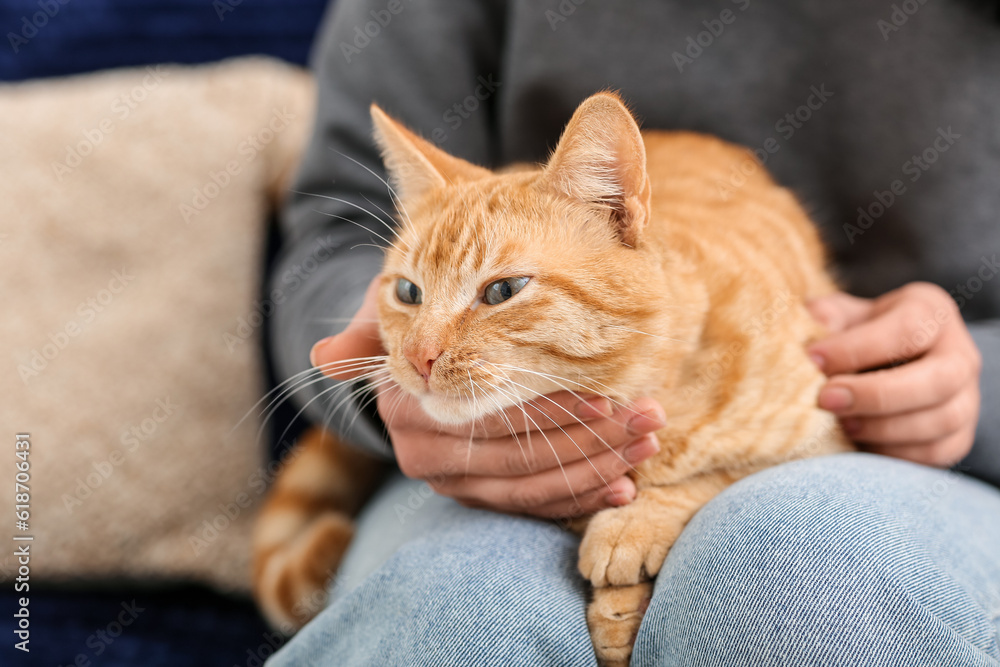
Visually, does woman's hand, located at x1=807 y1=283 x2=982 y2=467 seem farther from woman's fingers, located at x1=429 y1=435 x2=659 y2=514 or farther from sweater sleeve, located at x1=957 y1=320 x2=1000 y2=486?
woman's fingers, located at x1=429 y1=435 x2=659 y2=514

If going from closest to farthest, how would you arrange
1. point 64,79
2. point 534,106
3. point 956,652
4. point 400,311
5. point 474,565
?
point 956,652, point 474,565, point 400,311, point 534,106, point 64,79

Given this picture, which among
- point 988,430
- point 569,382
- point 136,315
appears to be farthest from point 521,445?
point 136,315

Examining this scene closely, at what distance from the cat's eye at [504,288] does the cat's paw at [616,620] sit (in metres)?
0.44

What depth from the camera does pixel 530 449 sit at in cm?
99

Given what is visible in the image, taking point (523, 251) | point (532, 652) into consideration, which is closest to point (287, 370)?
point (523, 251)

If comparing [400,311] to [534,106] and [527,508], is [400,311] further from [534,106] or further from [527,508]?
[534,106]

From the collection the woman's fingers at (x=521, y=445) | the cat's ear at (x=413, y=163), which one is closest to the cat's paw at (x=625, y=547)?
the woman's fingers at (x=521, y=445)

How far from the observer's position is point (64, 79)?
176 cm

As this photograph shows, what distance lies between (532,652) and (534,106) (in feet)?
3.59

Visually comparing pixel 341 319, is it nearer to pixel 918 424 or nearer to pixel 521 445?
pixel 521 445

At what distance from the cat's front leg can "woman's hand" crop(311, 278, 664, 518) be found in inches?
1.6

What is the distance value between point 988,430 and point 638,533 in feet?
2.71

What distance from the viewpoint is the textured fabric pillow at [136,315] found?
1546mm

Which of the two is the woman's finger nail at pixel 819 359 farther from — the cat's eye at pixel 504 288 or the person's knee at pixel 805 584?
the cat's eye at pixel 504 288
